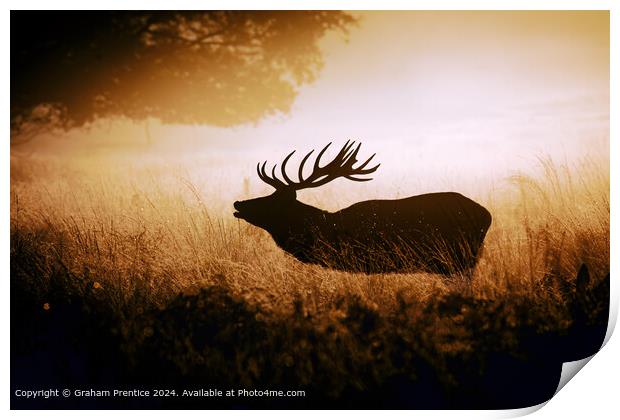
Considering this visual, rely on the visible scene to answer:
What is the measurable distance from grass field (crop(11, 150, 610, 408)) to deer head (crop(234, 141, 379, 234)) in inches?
4.3

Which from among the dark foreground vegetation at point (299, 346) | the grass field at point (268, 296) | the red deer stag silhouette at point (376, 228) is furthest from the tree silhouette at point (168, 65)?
the dark foreground vegetation at point (299, 346)

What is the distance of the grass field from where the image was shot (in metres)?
5.52

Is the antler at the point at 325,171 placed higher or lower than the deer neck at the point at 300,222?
higher

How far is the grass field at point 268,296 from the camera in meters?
5.52

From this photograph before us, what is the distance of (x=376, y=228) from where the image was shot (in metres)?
5.69

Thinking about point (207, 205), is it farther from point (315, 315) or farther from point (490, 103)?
point (490, 103)

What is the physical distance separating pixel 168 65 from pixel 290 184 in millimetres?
1297

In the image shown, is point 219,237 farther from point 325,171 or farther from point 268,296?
point 325,171

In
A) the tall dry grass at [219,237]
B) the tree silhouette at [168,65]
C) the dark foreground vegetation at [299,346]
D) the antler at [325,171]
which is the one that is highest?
the tree silhouette at [168,65]

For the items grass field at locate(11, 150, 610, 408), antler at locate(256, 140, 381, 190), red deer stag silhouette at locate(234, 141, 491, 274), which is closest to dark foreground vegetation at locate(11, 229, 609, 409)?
grass field at locate(11, 150, 610, 408)

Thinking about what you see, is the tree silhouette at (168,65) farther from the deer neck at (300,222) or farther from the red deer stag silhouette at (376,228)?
the deer neck at (300,222)

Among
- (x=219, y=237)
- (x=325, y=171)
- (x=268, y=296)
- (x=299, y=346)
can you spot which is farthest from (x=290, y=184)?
(x=299, y=346)

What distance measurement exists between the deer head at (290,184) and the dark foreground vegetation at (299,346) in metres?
0.62

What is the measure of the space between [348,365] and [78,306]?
81.1 inches
